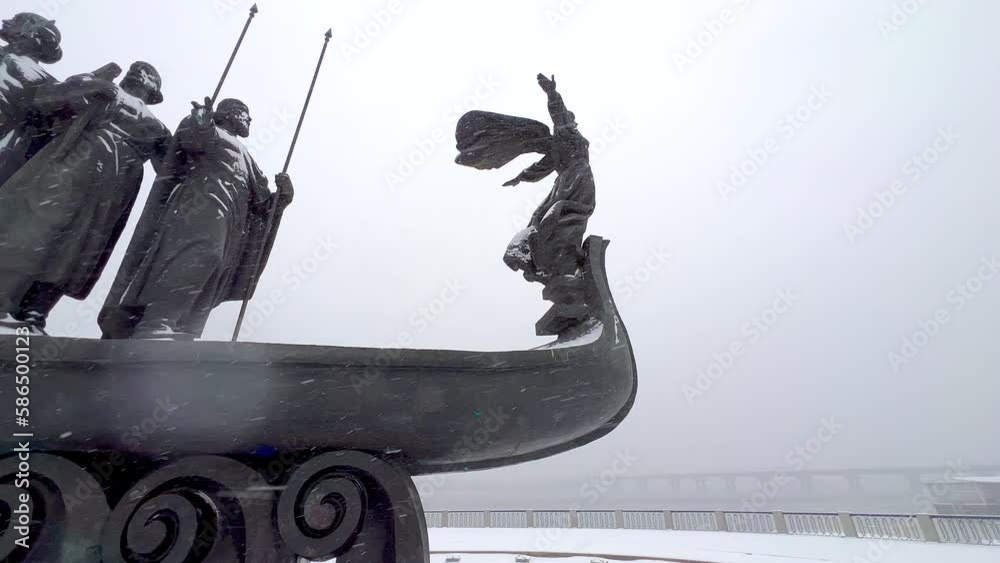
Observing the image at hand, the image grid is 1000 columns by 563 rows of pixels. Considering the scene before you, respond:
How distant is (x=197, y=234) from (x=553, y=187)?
189 cm

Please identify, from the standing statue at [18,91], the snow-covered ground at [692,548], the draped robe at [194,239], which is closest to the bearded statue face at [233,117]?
the draped robe at [194,239]

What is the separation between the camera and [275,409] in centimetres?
173

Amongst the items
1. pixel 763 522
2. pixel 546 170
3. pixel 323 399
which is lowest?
pixel 323 399

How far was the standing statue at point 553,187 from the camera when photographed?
239 cm

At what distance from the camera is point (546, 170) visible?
2.82m

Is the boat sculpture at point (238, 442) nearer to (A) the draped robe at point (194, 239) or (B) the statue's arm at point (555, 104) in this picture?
(A) the draped robe at point (194, 239)

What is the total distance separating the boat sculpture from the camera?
1.54m

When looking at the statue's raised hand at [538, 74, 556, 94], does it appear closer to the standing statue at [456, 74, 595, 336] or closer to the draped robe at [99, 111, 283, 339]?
the standing statue at [456, 74, 595, 336]

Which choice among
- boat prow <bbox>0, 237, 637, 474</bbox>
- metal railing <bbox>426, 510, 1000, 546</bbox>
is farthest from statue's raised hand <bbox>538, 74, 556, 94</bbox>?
metal railing <bbox>426, 510, 1000, 546</bbox>

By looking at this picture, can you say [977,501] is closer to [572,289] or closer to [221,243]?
[572,289]

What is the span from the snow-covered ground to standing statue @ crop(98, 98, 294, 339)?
7.63 metres

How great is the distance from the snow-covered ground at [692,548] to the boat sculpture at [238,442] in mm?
7767

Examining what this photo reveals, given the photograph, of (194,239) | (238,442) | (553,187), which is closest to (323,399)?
(238,442)

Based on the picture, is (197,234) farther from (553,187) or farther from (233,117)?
(553,187)
